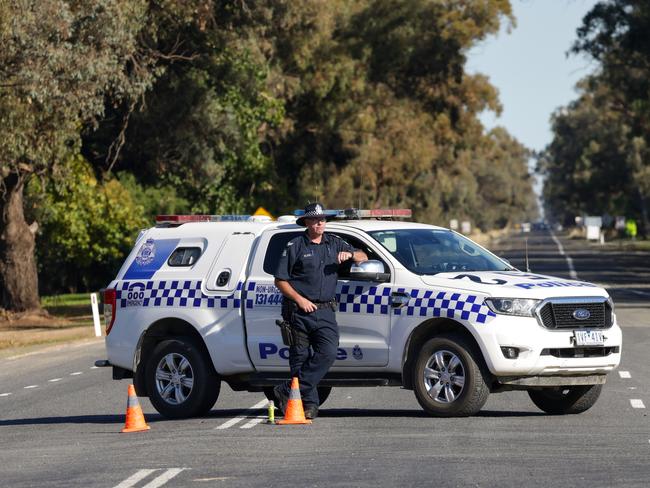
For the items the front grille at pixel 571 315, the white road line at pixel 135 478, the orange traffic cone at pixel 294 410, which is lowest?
the white road line at pixel 135 478

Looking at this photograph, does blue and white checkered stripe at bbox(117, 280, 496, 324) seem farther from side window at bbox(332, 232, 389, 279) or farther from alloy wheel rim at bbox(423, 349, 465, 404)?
alloy wheel rim at bbox(423, 349, 465, 404)

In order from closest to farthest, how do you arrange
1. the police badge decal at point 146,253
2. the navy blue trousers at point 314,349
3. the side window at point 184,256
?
1. the navy blue trousers at point 314,349
2. the side window at point 184,256
3. the police badge decal at point 146,253

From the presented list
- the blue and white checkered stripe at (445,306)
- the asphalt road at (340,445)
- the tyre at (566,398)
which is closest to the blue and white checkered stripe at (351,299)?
the blue and white checkered stripe at (445,306)

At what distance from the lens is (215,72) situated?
131ft

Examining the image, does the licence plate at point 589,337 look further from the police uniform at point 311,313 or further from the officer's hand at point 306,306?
the officer's hand at point 306,306

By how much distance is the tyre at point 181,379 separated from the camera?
46.5ft

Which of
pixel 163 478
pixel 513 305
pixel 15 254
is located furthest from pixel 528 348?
pixel 15 254

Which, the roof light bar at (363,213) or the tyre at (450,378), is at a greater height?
the roof light bar at (363,213)

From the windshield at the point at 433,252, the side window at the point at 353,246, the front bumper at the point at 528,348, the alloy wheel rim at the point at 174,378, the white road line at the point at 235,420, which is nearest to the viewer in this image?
the front bumper at the point at 528,348

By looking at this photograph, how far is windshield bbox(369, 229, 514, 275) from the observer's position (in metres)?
13.8

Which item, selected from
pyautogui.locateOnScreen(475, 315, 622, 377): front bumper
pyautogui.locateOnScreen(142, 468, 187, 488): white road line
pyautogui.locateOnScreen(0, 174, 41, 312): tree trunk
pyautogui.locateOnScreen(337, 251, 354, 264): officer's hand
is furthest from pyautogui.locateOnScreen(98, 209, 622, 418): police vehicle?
pyautogui.locateOnScreen(0, 174, 41, 312): tree trunk

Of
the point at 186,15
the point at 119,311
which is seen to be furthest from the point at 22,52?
the point at 119,311

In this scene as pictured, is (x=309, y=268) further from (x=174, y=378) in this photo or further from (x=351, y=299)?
(x=174, y=378)

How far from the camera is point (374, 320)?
44.4 feet
